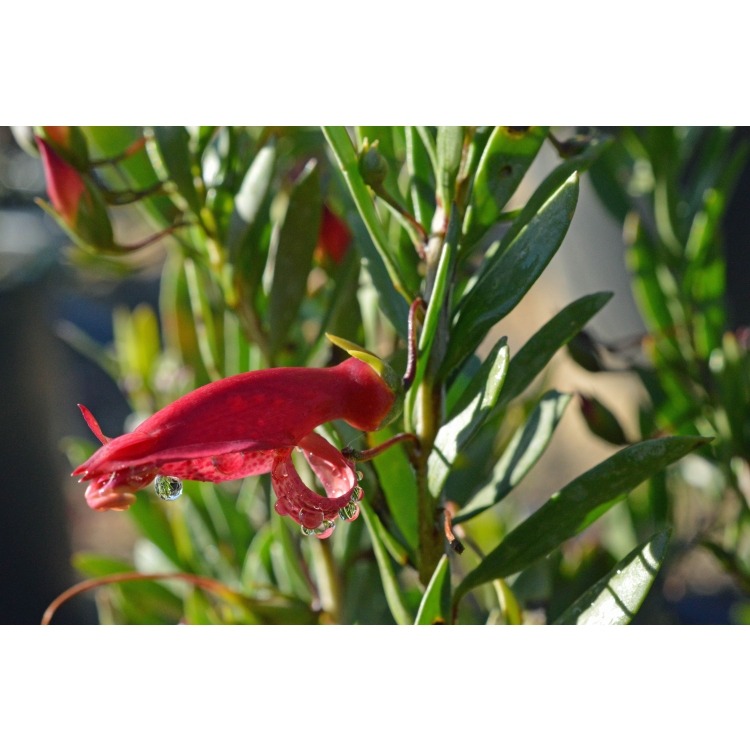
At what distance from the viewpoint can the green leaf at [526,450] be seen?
33 cm

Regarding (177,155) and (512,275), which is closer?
(512,275)

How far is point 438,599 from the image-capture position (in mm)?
273

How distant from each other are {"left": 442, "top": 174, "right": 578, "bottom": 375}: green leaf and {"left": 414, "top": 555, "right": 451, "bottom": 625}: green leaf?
76mm

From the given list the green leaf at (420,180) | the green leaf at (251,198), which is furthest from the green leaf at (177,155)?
the green leaf at (420,180)

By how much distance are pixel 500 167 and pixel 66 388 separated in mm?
1442

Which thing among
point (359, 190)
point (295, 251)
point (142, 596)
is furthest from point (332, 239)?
point (142, 596)

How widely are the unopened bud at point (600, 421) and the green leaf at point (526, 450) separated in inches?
4.2

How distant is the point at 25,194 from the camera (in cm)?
116

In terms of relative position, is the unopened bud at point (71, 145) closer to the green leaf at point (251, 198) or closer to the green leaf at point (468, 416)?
the green leaf at point (251, 198)

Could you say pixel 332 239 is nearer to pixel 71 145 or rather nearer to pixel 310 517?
pixel 71 145

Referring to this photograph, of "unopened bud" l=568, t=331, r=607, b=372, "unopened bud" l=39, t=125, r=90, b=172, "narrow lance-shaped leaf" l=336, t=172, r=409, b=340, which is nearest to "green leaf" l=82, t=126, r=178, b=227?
"unopened bud" l=39, t=125, r=90, b=172
